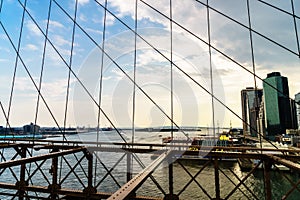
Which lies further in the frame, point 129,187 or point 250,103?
point 250,103

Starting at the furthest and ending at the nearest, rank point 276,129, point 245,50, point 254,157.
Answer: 1. point 276,129
2. point 245,50
3. point 254,157

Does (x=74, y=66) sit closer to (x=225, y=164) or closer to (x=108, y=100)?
(x=108, y=100)

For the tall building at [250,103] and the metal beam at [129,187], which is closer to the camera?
the metal beam at [129,187]

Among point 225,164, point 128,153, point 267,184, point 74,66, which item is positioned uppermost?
point 74,66

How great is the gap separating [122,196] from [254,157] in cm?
293

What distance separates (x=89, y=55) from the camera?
7758 mm

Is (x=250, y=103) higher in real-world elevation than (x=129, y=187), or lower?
higher

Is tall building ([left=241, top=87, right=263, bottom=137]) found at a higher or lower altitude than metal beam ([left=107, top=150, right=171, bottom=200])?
higher

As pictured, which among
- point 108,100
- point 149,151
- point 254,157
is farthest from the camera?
point 108,100

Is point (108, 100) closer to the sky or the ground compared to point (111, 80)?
closer to the ground

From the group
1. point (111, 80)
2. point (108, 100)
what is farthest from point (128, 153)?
point (111, 80)

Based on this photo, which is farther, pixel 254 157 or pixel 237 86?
pixel 237 86

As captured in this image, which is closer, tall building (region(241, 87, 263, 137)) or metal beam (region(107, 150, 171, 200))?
metal beam (region(107, 150, 171, 200))

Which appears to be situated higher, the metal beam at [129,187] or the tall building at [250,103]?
the tall building at [250,103]
